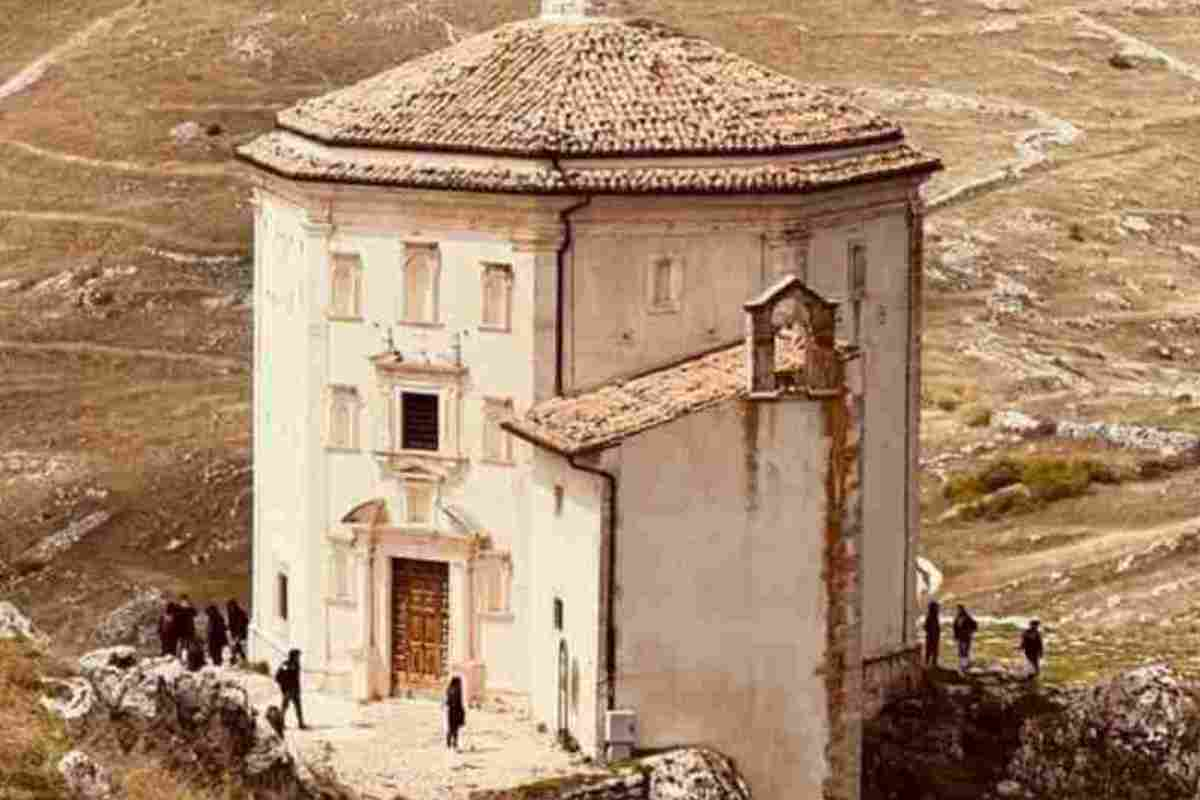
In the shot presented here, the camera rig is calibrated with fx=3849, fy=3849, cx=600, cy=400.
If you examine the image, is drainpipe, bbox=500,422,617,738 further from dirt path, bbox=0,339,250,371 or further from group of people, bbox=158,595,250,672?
dirt path, bbox=0,339,250,371

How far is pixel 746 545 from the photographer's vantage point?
51188 mm

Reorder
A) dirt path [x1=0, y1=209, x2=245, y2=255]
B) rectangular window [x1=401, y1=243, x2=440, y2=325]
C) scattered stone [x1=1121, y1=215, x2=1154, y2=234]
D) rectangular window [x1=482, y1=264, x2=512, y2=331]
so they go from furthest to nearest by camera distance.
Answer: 1. scattered stone [x1=1121, y1=215, x2=1154, y2=234]
2. dirt path [x1=0, y1=209, x2=245, y2=255]
3. rectangular window [x1=401, y1=243, x2=440, y2=325]
4. rectangular window [x1=482, y1=264, x2=512, y2=331]

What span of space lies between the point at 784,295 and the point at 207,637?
11896 mm

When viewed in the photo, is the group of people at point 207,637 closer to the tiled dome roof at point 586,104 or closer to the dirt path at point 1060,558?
the tiled dome roof at point 586,104

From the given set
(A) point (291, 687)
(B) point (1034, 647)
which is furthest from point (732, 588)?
(B) point (1034, 647)

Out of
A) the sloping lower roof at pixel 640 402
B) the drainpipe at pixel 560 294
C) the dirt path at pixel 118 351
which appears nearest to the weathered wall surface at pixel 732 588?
the sloping lower roof at pixel 640 402

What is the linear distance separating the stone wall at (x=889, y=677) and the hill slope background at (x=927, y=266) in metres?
4.25

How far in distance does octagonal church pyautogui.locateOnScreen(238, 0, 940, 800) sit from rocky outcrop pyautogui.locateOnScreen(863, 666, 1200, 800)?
928 millimetres

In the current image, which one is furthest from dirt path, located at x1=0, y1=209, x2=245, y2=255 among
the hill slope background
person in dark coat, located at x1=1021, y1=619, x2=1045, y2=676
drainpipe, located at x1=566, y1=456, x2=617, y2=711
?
drainpipe, located at x1=566, y1=456, x2=617, y2=711

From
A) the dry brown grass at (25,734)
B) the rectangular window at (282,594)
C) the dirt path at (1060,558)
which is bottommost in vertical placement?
the dirt path at (1060,558)

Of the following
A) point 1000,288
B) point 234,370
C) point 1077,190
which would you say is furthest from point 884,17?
point 234,370

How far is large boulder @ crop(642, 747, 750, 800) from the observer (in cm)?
5028

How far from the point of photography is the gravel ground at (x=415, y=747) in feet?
163

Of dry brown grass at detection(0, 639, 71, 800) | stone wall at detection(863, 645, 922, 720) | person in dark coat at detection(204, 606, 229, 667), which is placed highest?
dry brown grass at detection(0, 639, 71, 800)
